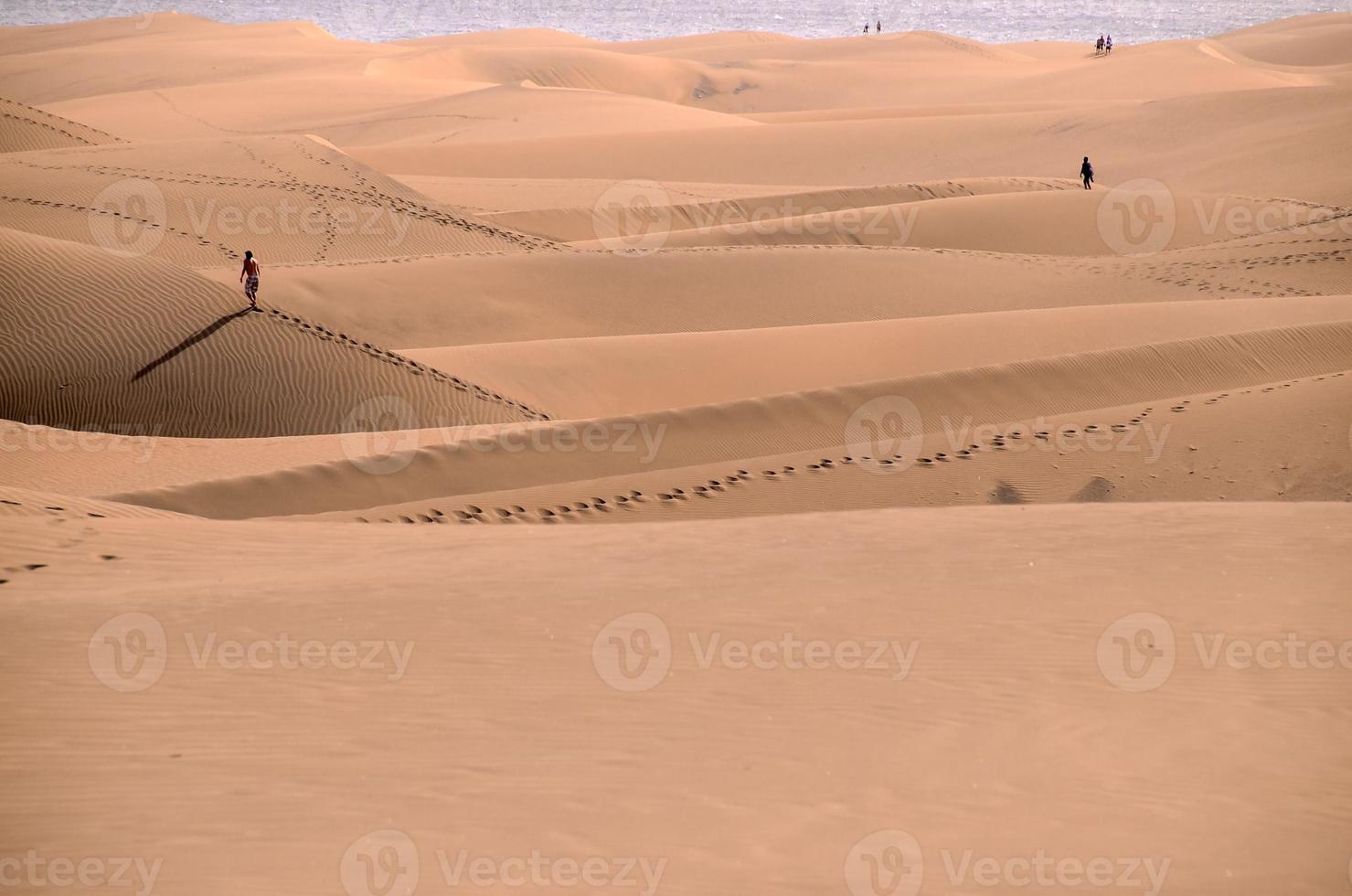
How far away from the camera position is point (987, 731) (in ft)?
15.2

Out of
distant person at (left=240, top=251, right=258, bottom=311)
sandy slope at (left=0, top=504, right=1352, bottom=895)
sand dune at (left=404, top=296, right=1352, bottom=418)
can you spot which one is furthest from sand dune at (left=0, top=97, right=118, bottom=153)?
sandy slope at (left=0, top=504, right=1352, bottom=895)

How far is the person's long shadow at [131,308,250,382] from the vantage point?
12055 millimetres

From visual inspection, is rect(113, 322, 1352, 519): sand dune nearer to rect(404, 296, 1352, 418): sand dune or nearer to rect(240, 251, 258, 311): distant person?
rect(404, 296, 1352, 418): sand dune

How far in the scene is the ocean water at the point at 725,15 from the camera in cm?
11694

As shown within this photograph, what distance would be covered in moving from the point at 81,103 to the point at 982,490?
37.6 meters

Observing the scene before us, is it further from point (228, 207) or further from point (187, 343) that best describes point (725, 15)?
point (187, 343)

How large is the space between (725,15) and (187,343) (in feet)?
434

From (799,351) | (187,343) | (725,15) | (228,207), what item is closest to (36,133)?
(228,207)

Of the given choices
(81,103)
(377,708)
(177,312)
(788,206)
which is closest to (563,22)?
(81,103)

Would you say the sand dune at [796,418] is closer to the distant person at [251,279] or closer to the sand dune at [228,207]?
the distant person at [251,279]

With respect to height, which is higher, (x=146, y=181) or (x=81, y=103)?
(x=81, y=103)

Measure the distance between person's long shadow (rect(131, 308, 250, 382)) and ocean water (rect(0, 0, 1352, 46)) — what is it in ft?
345

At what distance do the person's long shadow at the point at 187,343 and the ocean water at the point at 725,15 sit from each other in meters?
105

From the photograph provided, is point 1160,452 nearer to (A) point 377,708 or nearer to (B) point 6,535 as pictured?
(A) point 377,708
